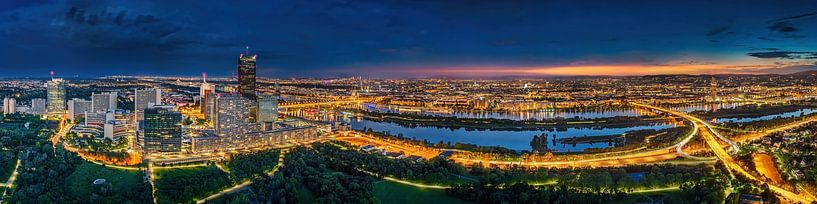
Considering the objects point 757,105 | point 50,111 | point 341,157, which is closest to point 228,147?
point 341,157

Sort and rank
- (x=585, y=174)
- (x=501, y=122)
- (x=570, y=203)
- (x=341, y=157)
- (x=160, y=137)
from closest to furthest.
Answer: (x=570, y=203) < (x=585, y=174) < (x=341, y=157) < (x=160, y=137) < (x=501, y=122)

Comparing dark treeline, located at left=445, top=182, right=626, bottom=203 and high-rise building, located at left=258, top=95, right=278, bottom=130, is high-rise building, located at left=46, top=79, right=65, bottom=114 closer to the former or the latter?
high-rise building, located at left=258, top=95, right=278, bottom=130

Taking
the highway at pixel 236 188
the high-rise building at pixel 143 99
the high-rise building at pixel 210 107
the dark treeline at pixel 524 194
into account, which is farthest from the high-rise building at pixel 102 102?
the dark treeline at pixel 524 194

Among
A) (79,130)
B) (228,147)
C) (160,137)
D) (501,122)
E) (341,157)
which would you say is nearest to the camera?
(341,157)

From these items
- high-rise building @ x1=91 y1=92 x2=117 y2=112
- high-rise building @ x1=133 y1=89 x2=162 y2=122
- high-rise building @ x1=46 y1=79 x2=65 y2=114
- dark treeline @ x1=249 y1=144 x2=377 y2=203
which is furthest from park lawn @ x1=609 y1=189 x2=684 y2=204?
high-rise building @ x1=46 y1=79 x2=65 y2=114

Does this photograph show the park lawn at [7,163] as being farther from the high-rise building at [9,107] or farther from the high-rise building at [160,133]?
the high-rise building at [9,107]

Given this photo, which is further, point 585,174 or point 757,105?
point 757,105

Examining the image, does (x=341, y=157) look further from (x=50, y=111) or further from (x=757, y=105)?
(x=757, y=105)
